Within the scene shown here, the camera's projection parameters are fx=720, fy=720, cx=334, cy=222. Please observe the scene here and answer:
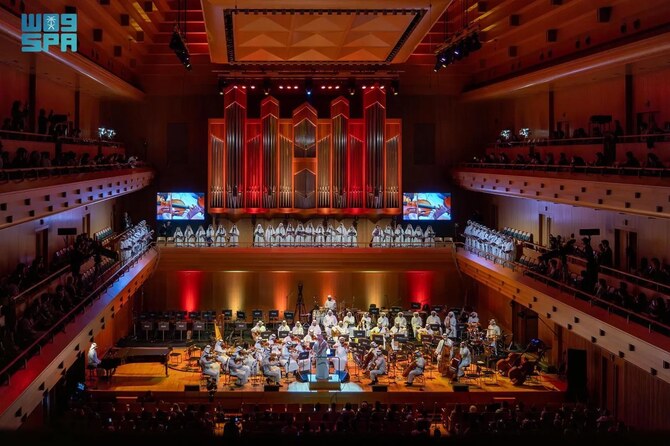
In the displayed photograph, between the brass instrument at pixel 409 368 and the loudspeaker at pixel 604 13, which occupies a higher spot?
the loudspeaker at pixel 604 13

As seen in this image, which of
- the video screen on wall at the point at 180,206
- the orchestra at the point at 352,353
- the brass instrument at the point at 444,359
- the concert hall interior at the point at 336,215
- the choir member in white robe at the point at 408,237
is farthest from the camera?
the video screen on wall at the point at 180,206

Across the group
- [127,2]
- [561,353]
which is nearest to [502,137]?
[561,353]

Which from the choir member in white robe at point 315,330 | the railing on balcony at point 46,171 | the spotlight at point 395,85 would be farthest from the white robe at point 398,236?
the railing on balcony at point 46,171

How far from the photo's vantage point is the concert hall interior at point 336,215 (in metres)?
12.4

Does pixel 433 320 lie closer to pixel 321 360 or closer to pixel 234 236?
pixel 321 360

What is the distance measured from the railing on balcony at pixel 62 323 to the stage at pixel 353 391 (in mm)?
2548

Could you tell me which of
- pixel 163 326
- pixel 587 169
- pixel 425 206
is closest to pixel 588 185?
pixel 587 169

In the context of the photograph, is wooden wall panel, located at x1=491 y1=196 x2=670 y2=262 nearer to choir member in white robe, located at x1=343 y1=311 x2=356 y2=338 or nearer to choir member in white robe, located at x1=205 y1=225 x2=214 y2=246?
choir member in white robe, located at x1=343 y1=311 x2=356 y2=338

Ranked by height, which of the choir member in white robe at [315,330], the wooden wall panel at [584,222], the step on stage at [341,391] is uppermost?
the wooden wall panel at [584,222]

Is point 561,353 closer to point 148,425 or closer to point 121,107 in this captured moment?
point 148,425

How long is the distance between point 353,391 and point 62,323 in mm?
6718

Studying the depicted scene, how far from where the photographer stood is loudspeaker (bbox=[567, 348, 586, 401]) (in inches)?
632

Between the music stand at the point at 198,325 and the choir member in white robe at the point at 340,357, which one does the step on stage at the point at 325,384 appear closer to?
the choir member in white robe at the point at 340,357

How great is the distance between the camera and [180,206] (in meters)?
23.4
